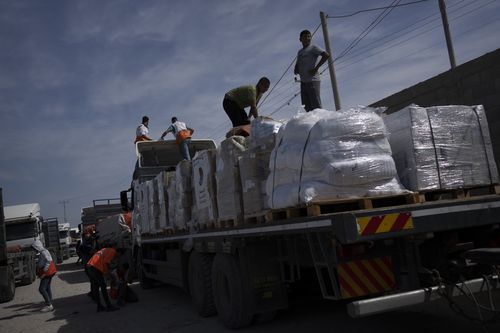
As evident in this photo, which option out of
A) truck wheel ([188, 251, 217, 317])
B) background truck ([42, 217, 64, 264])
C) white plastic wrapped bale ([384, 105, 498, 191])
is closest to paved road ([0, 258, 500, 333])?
truck wheel ([188, 251, 217, 317])

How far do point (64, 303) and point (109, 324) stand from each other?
372cm

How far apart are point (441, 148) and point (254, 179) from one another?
1940 mm

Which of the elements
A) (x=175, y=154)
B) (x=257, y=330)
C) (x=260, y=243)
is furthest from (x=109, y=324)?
(x=175, y=154)

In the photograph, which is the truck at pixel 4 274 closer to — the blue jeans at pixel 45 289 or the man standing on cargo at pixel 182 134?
the blue jeans at pixel 45 289

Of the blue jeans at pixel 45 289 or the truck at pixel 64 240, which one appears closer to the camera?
the blue jeans at pixel 45 289

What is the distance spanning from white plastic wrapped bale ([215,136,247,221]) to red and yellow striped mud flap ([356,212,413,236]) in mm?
2116

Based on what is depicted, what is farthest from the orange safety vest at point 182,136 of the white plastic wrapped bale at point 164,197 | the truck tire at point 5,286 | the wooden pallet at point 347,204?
the wooden pallet at point 347,204

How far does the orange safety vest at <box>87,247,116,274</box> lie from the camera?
9.02 m

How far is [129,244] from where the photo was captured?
13.2 meters

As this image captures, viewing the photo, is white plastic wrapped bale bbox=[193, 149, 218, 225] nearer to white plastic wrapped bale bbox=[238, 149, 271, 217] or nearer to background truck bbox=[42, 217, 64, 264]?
white plastic wrapped bale bbox=[238, 149, 271, 217]

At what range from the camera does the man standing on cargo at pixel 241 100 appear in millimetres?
8234

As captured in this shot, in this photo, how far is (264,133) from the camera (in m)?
5.23

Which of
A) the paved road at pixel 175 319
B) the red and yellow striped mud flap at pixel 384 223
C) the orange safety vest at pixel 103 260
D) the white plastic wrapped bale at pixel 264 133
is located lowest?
the paved road at pixel 175 319

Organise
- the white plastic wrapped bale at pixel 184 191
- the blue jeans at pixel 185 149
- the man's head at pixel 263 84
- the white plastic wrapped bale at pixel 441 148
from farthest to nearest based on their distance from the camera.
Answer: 1. the blue jeans at pixel 185 149
2. the man's head at pixel 263 84
3. the white plastic wrapped bale at pixel 184 191
4. the white plastic wrapped bale at pixel 441 148
